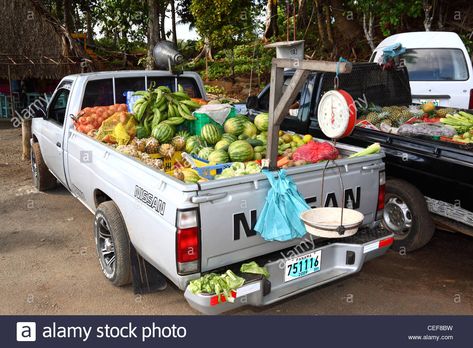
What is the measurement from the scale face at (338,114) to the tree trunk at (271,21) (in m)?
17.7

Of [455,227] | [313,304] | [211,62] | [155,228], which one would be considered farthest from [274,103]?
[211,62]

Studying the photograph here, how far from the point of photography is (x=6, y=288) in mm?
4320

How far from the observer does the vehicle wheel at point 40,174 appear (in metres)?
6.98

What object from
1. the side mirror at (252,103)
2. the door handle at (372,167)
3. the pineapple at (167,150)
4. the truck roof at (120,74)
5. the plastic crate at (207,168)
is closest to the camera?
the door handle at (372,167)

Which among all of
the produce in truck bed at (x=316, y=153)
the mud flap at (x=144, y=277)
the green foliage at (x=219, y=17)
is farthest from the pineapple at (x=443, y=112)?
the green foliage at (x=219, y=17)

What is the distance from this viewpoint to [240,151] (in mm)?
4098

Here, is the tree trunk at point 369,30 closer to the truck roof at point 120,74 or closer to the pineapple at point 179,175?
the truck roof at point 120,74

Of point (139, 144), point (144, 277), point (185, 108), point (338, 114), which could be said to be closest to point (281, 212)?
point (338, 114)

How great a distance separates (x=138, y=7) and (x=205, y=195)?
21.5 metres

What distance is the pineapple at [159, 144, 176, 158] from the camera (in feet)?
14.4

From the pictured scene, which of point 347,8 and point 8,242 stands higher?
point 347,8

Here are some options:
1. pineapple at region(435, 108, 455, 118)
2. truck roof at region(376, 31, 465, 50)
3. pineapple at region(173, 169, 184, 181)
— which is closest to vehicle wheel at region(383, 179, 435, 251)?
pineapple at region(435, 108, 455, 118)

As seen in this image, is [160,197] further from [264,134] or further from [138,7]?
[138,7]

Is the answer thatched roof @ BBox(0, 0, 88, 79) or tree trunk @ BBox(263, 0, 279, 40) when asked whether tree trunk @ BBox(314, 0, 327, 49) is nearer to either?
tree trunk @ BBox(263, 0, 279, 40)
